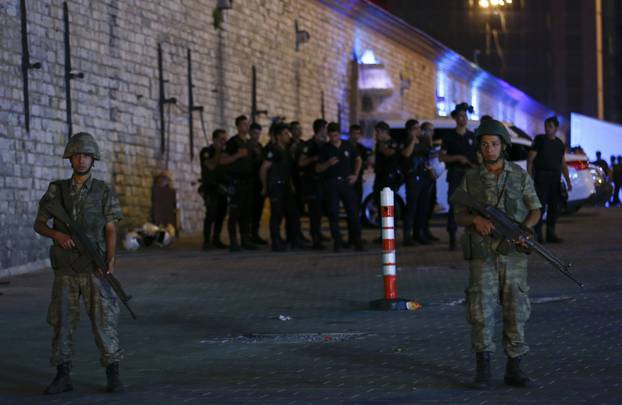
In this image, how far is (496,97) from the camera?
61281 mm

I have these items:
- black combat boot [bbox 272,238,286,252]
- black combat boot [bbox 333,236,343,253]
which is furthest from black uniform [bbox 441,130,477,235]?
Result: black combat boot [bbox 272,238,286,252]

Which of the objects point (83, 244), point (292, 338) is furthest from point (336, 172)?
point (83, 244)

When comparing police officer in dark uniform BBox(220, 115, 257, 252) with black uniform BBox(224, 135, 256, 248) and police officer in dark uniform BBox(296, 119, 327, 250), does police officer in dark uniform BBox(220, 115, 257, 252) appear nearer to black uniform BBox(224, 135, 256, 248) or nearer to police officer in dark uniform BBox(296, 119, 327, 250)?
black uniform BBox(224, 135, 256, 248)

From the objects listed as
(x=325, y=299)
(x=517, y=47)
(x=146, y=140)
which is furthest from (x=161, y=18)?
(x=517, y=47)

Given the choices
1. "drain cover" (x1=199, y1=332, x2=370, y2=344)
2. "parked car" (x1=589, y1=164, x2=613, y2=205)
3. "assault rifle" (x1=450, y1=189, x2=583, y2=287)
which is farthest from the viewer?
"parked car" (x1=589, y1=164, x2=613, y2=205)

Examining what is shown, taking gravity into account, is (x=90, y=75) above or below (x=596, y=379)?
above

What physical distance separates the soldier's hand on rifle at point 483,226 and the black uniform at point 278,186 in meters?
11.7

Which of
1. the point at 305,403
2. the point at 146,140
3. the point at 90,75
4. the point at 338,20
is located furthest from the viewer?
the point at 338,20

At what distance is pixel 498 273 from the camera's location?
29.8 ft

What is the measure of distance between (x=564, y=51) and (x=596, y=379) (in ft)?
287

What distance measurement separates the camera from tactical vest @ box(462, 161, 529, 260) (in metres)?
9.05

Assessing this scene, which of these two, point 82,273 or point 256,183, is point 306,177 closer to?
point 256,183

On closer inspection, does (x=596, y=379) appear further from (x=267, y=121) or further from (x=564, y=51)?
(x=564, y=51)

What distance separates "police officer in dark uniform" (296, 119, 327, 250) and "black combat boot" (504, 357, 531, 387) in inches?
450
